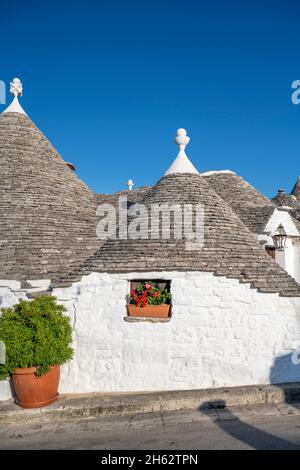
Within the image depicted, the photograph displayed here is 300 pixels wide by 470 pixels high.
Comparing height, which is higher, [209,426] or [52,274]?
[52,274]

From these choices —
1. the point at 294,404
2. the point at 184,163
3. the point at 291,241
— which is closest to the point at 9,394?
the point at 294,404

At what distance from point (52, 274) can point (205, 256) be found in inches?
148

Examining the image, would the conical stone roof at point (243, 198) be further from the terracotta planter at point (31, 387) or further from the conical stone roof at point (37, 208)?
the terracotta planter at point (31, 387)

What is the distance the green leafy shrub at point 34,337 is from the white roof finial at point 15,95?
9.09 metres

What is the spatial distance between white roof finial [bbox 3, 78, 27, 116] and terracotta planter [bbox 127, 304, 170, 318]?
31.9 feet

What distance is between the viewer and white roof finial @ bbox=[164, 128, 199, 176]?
7.86 meters

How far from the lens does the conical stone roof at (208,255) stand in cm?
570

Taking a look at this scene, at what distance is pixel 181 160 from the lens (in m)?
8.03

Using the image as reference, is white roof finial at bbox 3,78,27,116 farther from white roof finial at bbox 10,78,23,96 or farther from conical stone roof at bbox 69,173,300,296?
conical stone roof at bbox 69,173,300,296

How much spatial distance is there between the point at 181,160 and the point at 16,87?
7922 mm

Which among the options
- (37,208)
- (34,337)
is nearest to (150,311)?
(34,337)

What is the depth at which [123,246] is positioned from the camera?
247 inches
